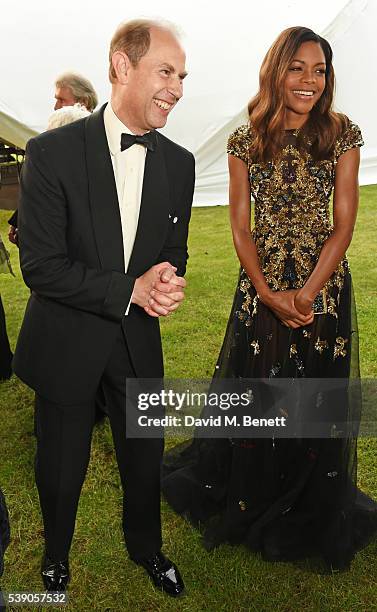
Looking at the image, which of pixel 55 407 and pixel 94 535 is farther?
pixel 94 535

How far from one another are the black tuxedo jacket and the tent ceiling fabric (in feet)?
17.1

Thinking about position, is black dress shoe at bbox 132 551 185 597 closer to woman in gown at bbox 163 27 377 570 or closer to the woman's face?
woman in gown at bbox 163 27 377 570

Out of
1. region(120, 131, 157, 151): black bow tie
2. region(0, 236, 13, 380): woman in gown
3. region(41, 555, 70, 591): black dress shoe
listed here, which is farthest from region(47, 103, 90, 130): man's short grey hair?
region(41, 555, 70, 591): black dress shoe

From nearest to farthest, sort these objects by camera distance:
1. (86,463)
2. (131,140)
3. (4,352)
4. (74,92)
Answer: (131,140) → (86,463) → (74,92) → (4,352)

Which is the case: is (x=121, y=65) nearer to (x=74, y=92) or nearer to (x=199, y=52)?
(x=74, y=92)

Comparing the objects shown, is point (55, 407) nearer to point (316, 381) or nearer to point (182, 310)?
point (316, 381)

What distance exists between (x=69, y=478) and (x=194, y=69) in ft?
20.6

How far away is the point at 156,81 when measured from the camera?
1.91 metres

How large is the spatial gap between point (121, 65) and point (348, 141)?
34.8 inches

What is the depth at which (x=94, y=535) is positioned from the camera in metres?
2.79

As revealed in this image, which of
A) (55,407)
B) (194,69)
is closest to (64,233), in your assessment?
(55,407)

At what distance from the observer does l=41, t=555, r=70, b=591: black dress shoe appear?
96.0 inches

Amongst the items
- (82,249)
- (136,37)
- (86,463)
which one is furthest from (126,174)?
(86,463)

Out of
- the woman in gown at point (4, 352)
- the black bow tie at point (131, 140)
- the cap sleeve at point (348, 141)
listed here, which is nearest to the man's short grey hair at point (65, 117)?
the black bow tie at point (131, 140)
